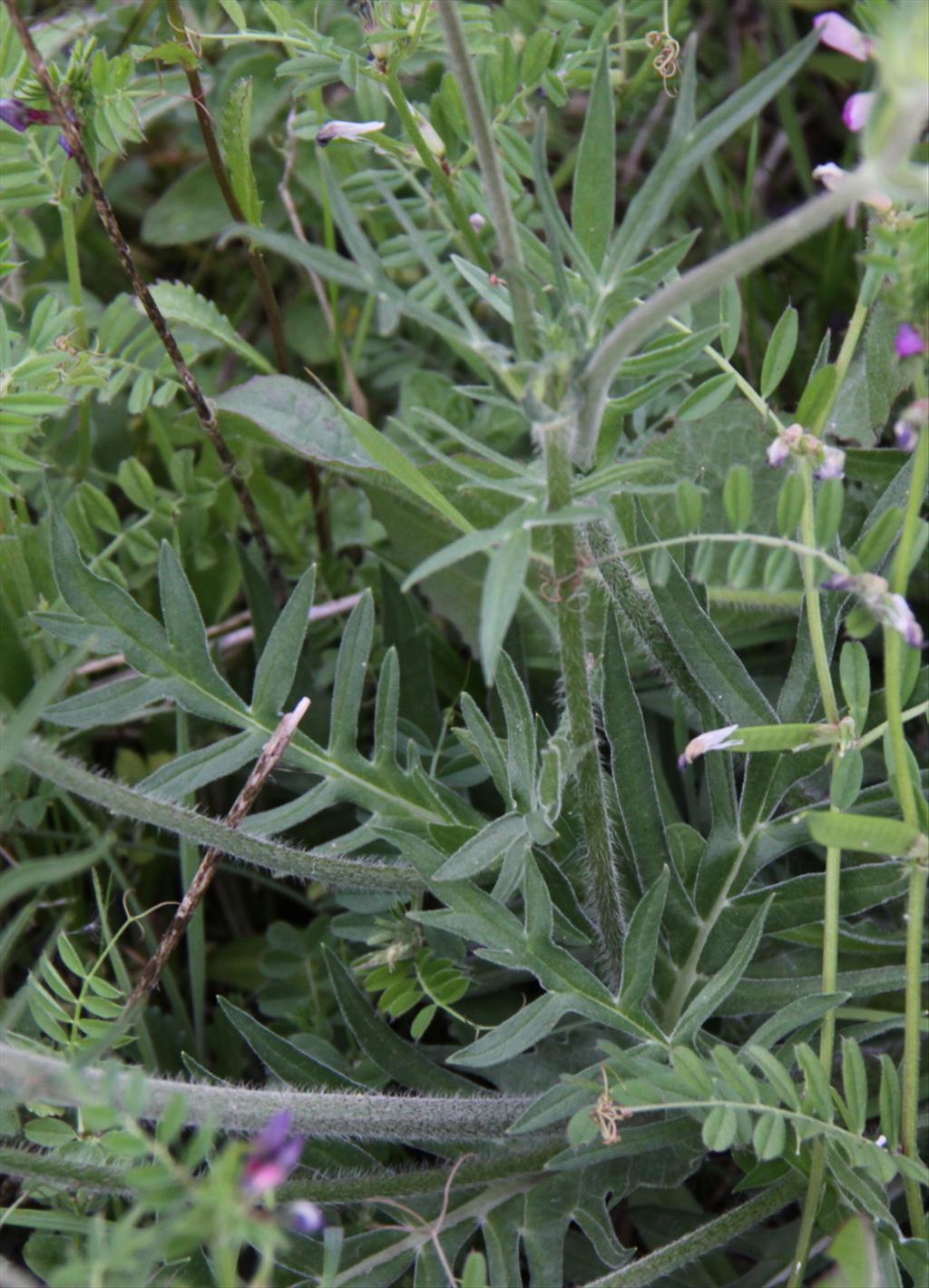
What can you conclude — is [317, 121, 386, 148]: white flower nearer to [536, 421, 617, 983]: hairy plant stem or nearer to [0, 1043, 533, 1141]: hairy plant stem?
[536, 421, 617, 983]: hairy plant stem

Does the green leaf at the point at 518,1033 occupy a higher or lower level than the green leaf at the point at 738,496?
lower

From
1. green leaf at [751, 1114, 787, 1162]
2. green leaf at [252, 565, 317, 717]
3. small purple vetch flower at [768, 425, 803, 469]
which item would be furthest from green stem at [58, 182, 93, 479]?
green leaf at [751, 1114, 787, 1162]

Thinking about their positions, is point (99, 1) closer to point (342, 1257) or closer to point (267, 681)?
point (267, 681)

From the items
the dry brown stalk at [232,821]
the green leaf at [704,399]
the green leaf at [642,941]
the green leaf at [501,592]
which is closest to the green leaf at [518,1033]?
the green leaf at [642,941]

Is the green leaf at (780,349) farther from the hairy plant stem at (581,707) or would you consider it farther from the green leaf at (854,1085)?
the green leaf at (854,1085)

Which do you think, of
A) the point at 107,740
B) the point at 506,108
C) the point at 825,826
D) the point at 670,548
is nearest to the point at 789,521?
the point at 825,826

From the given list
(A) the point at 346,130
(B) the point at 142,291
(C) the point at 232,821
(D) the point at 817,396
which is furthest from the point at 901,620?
(B) the point at 142,291

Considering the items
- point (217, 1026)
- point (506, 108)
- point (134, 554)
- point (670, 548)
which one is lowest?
point (217, 1026)
